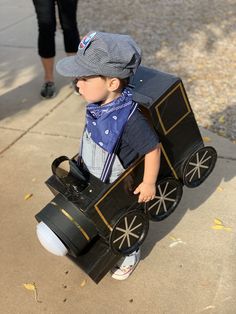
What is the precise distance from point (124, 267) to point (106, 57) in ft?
3.89

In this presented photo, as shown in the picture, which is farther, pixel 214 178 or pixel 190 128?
pixel 214 178

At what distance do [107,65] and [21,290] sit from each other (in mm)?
1357

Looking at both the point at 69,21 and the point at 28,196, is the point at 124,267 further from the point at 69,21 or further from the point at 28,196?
the point at 69,21

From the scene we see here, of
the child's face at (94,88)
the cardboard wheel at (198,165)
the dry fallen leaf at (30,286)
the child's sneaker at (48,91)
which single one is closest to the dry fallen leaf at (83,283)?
the dry fallen leaf at (30,286)

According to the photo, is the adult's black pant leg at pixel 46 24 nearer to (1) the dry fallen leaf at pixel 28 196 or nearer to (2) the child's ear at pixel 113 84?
(1) the dry fallen leaf at pixel 28 196

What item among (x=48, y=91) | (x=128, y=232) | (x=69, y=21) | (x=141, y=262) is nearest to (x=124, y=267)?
(x=141, y=262)

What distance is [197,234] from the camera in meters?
2.71

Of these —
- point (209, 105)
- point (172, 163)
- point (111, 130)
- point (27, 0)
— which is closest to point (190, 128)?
point (172, 163)

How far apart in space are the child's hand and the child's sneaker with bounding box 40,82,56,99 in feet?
8.56

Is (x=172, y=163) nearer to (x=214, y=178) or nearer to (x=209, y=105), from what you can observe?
(x=214, y=178)

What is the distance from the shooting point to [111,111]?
2025 millimetres

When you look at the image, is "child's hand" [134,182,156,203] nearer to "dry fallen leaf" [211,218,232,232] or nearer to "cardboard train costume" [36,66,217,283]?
"cardboard train costume" [36,66,217,283]

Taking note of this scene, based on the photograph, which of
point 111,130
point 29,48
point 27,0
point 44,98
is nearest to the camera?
point 111,130

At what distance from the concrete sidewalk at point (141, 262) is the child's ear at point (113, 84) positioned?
110 cm
